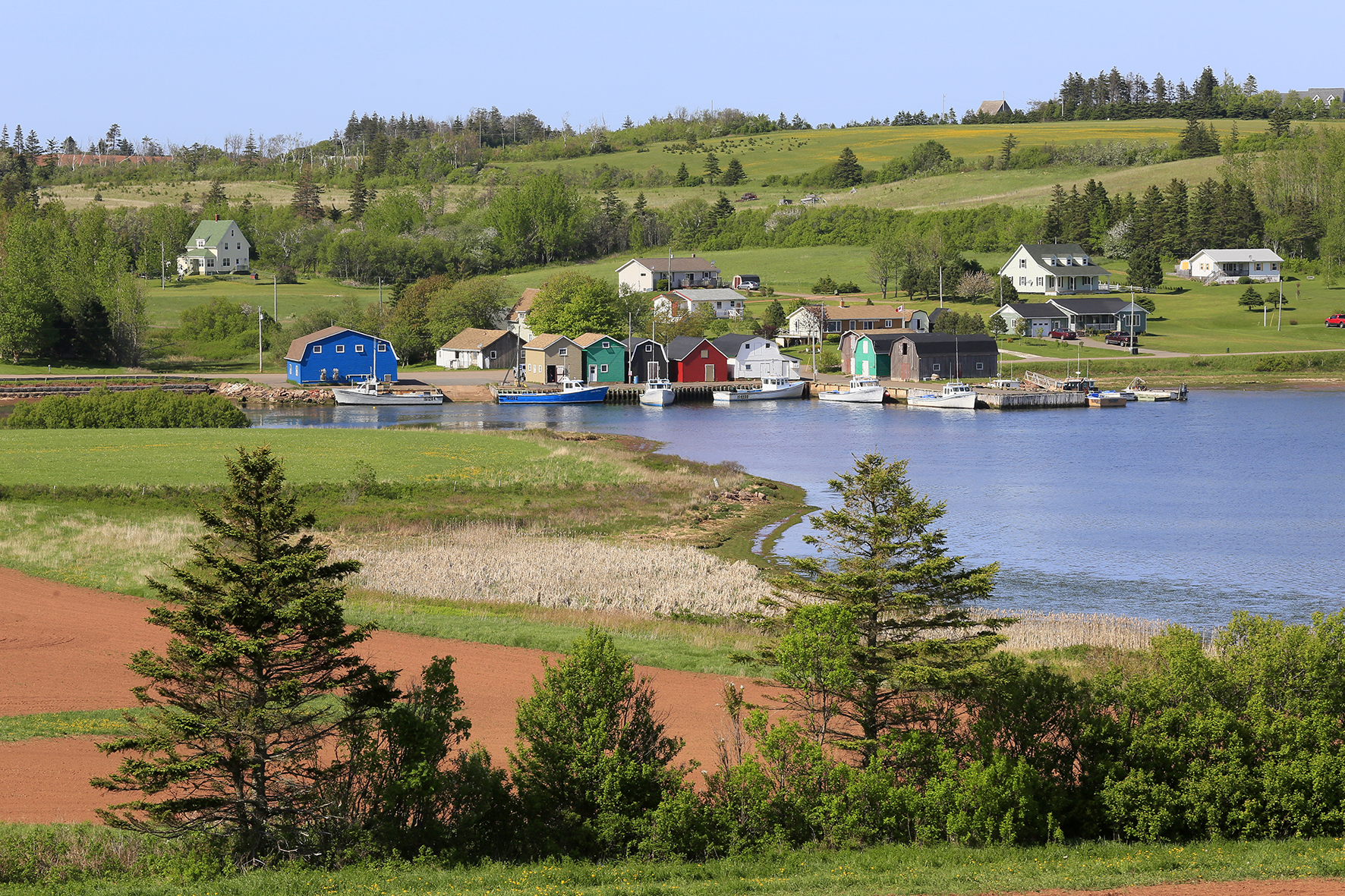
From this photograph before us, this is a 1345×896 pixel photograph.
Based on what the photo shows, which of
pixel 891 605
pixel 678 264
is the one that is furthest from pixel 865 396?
pixel 891 605

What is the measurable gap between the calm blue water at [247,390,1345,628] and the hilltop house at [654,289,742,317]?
2669 centimetres

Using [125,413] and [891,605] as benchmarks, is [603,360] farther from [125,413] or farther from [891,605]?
[891,605]

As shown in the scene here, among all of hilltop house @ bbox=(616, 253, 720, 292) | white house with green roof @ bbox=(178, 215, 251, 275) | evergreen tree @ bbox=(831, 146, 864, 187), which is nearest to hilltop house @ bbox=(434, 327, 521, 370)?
hilltop house @ bbox=(616, 253, 720, 292)

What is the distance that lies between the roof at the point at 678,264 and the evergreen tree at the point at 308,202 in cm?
5064

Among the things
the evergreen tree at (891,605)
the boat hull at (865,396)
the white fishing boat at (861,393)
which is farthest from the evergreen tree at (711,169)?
the evergreen tree at (891,605)

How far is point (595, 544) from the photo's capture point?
32.0 m

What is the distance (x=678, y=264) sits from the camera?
127 metres

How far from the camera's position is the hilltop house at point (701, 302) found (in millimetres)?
109625

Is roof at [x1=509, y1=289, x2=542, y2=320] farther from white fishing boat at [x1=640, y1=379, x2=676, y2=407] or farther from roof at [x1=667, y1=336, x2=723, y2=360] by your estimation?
white fishing boat at [x1=640, y1=379, x2=676, y2=407]

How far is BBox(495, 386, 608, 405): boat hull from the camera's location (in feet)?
271

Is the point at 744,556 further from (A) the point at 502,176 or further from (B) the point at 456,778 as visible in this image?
(A) the point at 502,176

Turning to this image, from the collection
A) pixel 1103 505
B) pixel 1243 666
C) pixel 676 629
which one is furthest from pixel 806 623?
pixel 1103 505

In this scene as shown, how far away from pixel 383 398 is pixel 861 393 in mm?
32697

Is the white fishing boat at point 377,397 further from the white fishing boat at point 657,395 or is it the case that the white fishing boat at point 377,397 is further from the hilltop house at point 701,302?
the hilltop house at point 701,302
